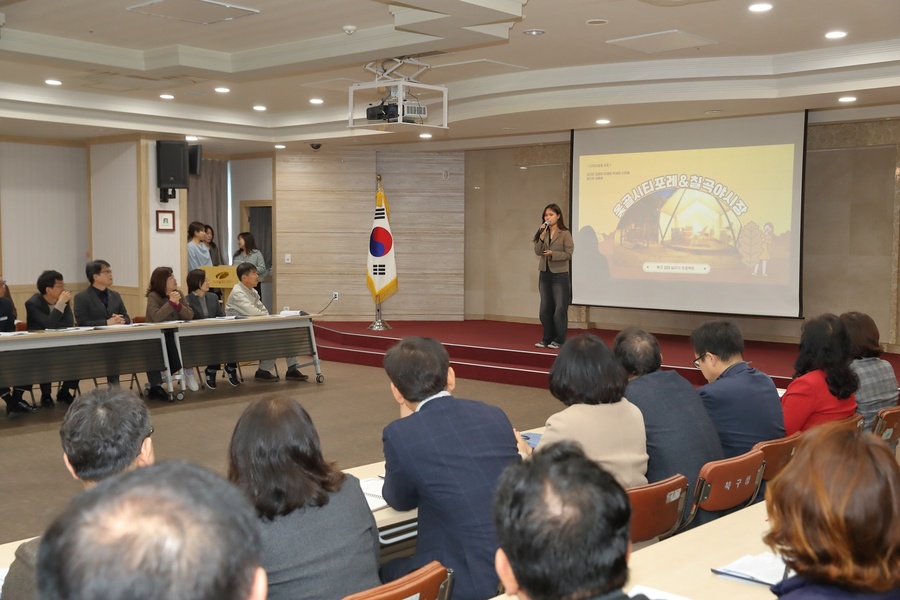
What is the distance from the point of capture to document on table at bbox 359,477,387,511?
289cm

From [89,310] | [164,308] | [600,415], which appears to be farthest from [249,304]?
[600,415]

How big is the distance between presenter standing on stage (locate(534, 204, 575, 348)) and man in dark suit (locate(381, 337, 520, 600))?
22.3 feet

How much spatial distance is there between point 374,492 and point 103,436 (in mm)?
1091

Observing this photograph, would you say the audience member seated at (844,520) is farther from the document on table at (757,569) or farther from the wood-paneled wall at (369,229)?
the wood-paneled wall at (369,229)

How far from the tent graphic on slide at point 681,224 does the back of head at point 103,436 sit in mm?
8361

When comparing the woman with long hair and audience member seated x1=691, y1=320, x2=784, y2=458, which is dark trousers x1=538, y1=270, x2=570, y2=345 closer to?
the woman with long hair

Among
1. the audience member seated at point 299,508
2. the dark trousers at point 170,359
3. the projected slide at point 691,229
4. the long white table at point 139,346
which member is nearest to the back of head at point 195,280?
the long white table at point 139,346

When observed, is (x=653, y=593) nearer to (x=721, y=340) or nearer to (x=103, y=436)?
(x=103, y=436)

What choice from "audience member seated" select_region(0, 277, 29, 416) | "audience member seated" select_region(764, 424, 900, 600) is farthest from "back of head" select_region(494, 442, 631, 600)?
"audience member seated" select_region(0, 277, 29, 416)

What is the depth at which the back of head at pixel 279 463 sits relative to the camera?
2115mm

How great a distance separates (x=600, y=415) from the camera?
307cm

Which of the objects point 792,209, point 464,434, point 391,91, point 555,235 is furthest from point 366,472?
point 792,209

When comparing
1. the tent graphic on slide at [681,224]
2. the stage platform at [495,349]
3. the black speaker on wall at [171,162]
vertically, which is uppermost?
the black speaker on wall at [171,162]

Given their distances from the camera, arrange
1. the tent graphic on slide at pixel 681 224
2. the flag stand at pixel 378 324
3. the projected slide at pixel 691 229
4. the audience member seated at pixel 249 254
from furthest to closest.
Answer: the audience member seated at pixel 249 254
the flag stand at pixel 378 324
the tent graphic on slide at pixel 681 224
the projected slide at pixel 691 229
